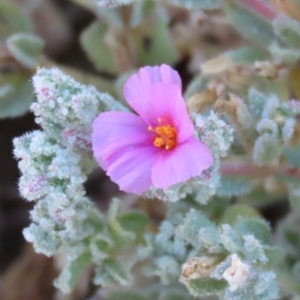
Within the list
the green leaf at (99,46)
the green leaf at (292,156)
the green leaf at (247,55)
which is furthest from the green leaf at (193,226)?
the green leaf at (99,46)

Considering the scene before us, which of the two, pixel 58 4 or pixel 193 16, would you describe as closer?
pixel 193 16

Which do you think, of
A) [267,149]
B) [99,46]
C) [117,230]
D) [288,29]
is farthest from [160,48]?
[117,230]

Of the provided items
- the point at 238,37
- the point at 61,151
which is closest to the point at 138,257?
the point at 61,151

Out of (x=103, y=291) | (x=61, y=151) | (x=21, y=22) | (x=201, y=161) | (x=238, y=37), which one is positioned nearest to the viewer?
(x=201, y=161)

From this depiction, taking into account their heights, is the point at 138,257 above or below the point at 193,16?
below

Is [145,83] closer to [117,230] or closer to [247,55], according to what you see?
[117,230]

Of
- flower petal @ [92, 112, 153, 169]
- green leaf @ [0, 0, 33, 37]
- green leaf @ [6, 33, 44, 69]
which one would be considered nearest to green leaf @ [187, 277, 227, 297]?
flower petal @ [92, 112, 153, 169]

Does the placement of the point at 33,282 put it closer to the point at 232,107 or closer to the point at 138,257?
the point at 138,257
